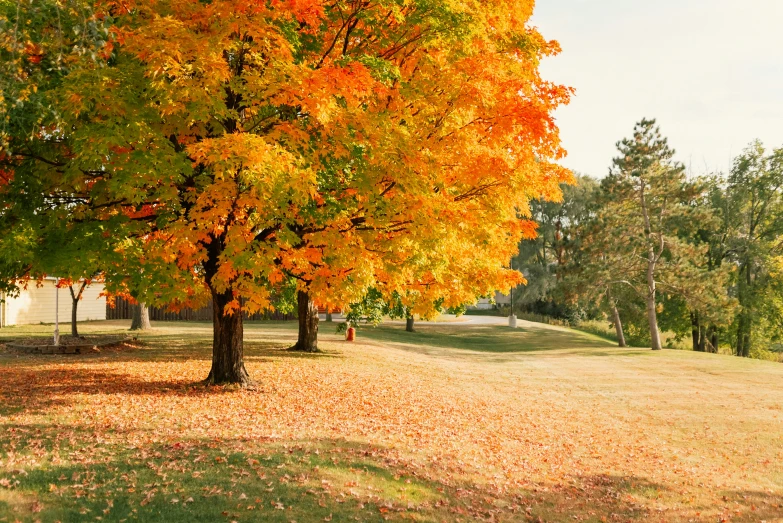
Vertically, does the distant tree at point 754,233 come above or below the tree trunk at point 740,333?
above

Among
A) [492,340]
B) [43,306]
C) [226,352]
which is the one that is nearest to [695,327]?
[492,340]

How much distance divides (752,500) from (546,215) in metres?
53.1

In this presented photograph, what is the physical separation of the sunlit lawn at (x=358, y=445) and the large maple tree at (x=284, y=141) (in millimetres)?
2550

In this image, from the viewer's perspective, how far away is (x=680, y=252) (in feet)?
130

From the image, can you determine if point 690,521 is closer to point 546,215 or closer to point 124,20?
point 124,20

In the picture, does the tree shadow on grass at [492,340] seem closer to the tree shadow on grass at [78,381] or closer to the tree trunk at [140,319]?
the tree trunk at [140,319]

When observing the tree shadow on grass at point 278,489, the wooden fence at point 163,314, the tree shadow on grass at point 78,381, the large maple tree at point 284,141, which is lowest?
the tree shadow on grass at point 278,489

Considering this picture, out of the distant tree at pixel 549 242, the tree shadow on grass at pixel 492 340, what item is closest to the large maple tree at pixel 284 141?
the tree shadow on grass at pixel 492 340

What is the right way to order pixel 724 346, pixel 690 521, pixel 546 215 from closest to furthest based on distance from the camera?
1. pixel 690 521
2. pixel 724 346
3. pixel 546 215

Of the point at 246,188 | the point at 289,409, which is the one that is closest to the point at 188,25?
the point at 246,188

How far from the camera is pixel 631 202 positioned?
1617 inches

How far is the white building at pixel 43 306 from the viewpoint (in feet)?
112

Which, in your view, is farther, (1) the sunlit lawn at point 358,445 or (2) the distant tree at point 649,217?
(2) the distant tree at point 649,217

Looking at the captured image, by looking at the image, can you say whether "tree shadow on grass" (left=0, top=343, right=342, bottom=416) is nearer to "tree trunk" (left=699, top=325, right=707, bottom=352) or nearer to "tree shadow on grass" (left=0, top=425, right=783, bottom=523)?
"tree shadow on grass" (left=0, top=425, right=783, bottom=523)
